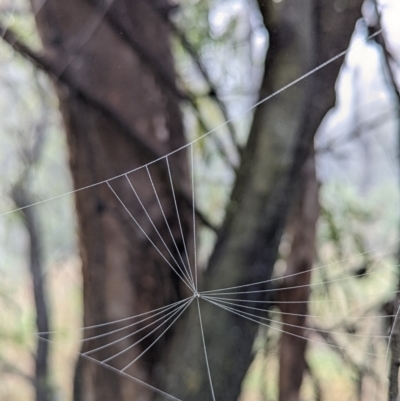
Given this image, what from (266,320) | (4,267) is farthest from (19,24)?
(266,320)

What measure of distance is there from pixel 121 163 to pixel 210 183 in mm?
71

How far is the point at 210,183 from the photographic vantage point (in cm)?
34

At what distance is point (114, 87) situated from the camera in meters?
0.34

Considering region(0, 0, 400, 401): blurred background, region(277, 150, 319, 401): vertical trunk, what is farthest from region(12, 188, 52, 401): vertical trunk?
region(277, 150, 319, 401): vertical trunk

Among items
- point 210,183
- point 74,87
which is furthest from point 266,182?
point 74,87

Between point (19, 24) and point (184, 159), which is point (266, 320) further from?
point (19, 24)

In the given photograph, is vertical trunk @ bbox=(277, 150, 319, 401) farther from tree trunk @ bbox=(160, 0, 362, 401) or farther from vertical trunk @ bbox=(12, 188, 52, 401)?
vertical trunk @ bbox=(12, 188, 52, 401)

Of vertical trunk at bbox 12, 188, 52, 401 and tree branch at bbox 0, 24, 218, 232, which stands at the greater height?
tree branch at bbox 0, 24, 218, 232

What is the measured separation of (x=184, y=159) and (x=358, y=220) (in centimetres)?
14

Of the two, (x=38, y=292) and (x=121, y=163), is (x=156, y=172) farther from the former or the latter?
(x=38, y=292)

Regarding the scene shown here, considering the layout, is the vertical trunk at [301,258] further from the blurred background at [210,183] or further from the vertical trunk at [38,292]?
the vertical trunk at [38,292]

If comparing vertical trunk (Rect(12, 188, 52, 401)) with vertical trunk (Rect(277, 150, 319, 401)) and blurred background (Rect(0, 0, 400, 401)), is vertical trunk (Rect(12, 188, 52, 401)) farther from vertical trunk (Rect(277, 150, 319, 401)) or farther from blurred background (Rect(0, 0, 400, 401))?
vertical trunk (Rect(277, 150, 319, 401))

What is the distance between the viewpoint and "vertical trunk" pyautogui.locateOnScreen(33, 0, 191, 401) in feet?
1.11

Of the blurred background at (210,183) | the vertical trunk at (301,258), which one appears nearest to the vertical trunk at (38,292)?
the blurred background at (210,183)
